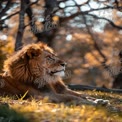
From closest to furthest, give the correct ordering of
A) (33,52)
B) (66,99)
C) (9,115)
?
(9,115), (66,99), (33,52)

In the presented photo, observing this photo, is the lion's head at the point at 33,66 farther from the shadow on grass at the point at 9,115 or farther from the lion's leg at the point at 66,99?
the shadow on grass at the point at 9,115

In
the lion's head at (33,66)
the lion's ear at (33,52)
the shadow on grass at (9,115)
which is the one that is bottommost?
the shadow on grass at (9,115)

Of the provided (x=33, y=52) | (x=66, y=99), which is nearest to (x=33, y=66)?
(x=33, y=52)

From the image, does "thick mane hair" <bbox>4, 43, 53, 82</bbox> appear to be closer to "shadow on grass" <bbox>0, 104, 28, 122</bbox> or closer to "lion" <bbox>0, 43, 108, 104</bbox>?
"lion" <bbox>0, 43, 108, 104</bbox>

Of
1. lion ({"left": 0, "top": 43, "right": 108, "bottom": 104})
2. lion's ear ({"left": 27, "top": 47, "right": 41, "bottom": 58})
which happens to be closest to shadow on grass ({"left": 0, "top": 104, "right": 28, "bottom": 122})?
lion ({"left": 0, "top": 43, "right": 108, "bottom": 104})

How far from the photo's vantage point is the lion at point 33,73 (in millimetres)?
8009

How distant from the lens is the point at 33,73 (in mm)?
8227

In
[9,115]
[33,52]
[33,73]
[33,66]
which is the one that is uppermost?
[33,52]

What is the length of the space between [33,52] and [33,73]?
393mm

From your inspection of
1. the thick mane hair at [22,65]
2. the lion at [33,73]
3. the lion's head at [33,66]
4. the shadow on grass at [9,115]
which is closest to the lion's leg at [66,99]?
the lion at [33,73]

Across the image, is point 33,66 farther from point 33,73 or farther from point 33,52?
point 33,52

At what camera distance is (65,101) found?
7430 millimetres

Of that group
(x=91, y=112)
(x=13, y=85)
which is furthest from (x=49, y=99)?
(x=91, y=112)

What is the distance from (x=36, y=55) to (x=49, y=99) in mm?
1051
